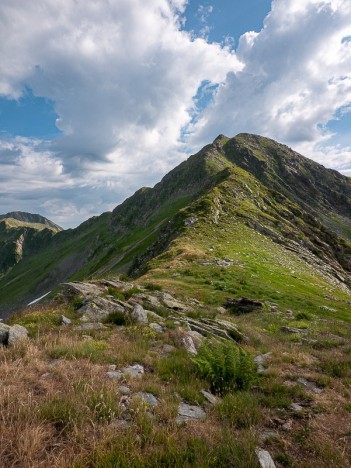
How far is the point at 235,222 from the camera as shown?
55625 mm

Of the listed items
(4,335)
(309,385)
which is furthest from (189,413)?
(4,335)

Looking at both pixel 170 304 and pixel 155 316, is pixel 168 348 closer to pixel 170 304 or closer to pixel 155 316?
pixel 155 316

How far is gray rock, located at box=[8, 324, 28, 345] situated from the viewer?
9203 millimetres

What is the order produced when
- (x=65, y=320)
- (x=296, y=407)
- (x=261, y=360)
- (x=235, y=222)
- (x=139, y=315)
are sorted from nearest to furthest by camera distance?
(x=296, y=407)
(x=261, y=360)
(x=65, y=320)
(x=139, y=315)
(x=235, y=222)

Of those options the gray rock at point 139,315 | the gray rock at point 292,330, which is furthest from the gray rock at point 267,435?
the gray rock at point 292,330

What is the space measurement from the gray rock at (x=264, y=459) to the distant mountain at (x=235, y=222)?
23.3 meters

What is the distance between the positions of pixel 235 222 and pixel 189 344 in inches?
1819

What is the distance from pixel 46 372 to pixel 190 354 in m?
4.26

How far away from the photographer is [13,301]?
16900cm

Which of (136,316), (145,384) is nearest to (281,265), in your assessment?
(136,316)

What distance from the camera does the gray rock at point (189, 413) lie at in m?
6.20

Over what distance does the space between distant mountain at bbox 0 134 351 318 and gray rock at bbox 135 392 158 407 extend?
21.4 meters

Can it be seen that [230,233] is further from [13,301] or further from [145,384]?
[13,301]

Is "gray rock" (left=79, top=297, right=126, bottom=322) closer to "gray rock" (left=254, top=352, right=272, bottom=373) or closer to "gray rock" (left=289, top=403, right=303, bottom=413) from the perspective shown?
"gray rock" (left=254, top=352, right=272, bottom=373)
